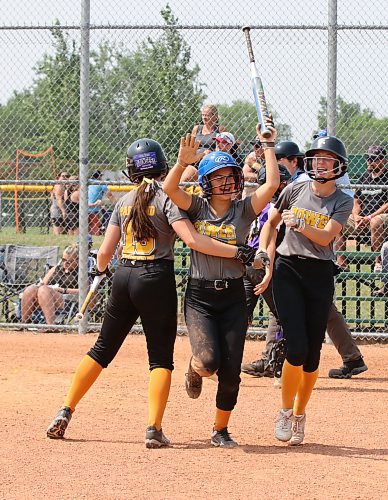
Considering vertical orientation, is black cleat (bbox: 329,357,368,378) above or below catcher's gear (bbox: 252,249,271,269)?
below

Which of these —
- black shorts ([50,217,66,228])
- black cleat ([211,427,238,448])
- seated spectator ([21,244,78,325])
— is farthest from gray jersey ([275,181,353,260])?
black shorts ([50,217,66,228])

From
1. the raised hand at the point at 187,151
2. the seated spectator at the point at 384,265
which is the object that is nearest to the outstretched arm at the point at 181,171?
the raised hand at the point at 187,151

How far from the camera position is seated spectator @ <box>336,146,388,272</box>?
37.9ft

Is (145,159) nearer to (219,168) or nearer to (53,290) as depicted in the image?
(219,168)

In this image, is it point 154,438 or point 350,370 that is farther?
point 350,370

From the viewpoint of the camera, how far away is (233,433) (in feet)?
22.2

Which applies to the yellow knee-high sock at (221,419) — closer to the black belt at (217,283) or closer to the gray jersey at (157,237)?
the black belt at (217,283)

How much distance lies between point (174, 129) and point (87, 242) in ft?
5.85

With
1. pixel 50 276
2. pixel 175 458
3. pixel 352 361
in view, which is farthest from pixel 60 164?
pixel 175 458

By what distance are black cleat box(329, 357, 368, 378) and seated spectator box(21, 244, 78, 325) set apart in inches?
151

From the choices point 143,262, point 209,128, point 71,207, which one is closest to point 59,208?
point 71,207

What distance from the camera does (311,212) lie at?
21.2 ft

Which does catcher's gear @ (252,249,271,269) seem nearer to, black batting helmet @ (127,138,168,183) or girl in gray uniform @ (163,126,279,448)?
girl in gray uniform @ (163,126,279,448)

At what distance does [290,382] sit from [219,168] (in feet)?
4.60
